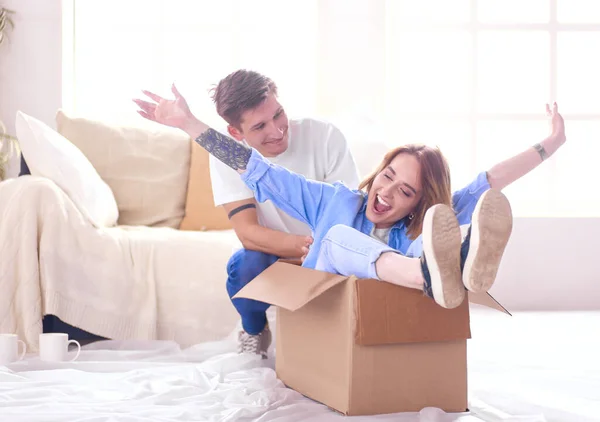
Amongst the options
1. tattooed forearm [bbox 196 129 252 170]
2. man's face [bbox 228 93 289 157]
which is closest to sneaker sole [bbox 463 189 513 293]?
tattooed forearm [bbox 196 129 252 170]

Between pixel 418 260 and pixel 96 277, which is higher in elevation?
pixel 418 260

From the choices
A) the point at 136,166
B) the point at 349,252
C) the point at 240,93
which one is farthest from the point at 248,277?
the point at 136,166

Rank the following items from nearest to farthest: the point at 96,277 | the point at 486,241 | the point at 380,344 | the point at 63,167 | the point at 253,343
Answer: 1. the point at 486,241
2. the point at 380,344
3. the point at 253,343
4. the point at 96,277
5. the point at 63,167

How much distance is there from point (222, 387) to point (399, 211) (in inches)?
22.6

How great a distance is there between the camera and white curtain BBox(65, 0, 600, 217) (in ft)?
13.1

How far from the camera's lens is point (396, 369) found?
152 centimetres

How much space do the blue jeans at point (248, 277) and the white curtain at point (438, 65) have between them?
1965mm

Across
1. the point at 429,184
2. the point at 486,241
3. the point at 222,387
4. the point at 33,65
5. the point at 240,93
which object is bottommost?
the point at 222,387

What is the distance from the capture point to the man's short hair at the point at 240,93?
2.03 metres

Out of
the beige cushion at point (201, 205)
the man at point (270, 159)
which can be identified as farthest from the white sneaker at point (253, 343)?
the beige cushion at point (201, 205)

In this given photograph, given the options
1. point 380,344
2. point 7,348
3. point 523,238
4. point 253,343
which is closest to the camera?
point 380,344

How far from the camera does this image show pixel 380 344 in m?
1.50

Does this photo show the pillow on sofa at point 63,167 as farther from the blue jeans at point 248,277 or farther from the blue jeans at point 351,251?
the blue jeans at point 351,251

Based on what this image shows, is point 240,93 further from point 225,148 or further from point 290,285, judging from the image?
point 290,285
